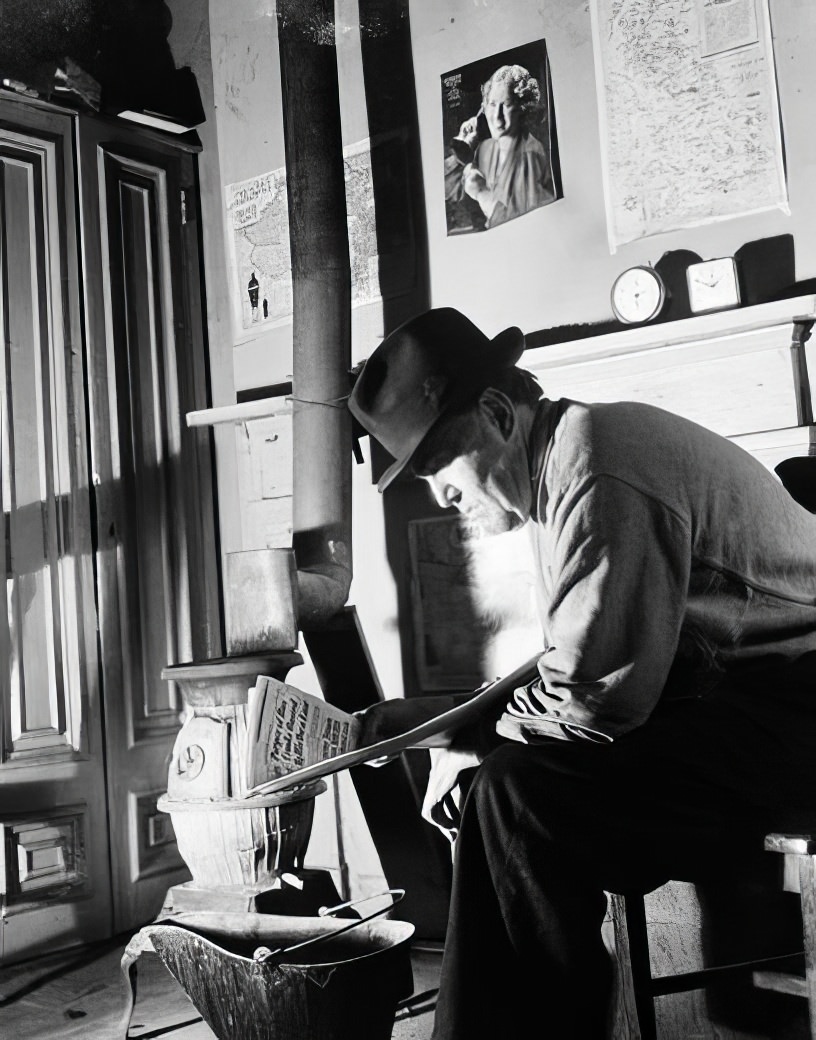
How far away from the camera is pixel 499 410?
2.06 metres

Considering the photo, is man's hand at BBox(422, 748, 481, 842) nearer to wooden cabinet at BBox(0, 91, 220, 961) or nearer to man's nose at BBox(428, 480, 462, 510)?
man's nose at BBox(428, 480, 462, 510)

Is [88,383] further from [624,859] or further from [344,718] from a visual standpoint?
[624,859]

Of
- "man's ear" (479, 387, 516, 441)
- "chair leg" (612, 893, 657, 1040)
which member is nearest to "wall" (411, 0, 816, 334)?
"man's ear" (479, 387, 516, 441)

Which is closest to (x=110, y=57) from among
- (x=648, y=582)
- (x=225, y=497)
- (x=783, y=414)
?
(x=225, y=497)

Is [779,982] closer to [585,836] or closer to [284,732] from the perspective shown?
[585,836]

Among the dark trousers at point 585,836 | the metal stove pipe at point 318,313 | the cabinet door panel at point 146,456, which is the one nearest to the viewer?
the dark trousers at point 585,836

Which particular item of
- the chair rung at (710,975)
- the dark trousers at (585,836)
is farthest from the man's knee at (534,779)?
the chair rung at (710,975)

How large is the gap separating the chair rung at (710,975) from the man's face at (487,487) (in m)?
0.89

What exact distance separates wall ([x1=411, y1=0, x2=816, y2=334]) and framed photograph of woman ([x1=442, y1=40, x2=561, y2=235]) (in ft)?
0.09

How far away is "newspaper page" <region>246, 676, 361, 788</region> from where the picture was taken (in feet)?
6.82

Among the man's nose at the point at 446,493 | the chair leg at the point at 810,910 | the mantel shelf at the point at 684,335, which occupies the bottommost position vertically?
the chair leg at the point at 810,910

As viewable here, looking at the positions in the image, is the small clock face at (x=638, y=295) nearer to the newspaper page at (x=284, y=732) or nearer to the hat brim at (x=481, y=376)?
the hat brim at (x=481, y=376)

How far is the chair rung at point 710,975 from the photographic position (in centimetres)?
186

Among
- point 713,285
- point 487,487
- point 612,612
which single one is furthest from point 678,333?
point 612,612
